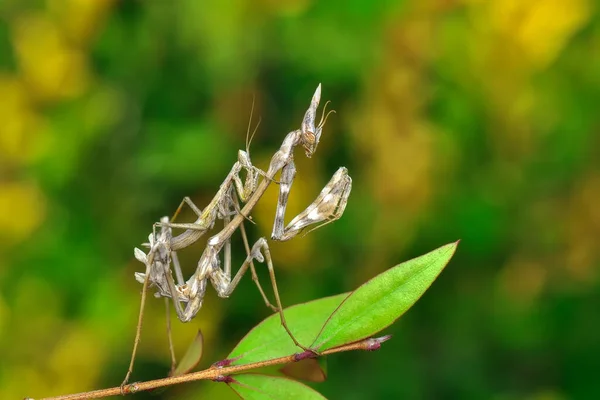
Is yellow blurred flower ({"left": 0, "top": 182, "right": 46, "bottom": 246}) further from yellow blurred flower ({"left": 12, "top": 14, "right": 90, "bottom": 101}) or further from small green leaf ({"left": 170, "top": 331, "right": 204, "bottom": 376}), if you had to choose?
small green leaf ({"left": 170, "top": 331, "right": 204, "bottom": 376})

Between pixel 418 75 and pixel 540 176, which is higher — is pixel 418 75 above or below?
above

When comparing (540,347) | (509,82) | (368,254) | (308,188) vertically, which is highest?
(509,82)

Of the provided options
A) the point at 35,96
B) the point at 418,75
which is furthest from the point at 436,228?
the point at 35,96

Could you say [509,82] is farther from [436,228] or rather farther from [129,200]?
[129,200]

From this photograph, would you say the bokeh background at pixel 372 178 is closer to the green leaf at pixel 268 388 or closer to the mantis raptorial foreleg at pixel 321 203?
the mantis raptorial foreleg at pixel 321 203

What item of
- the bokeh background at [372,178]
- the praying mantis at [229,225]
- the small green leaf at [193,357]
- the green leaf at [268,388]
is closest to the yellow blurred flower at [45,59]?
the bokeh background at [372,178]

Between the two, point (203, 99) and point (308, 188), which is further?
point (203, 99)

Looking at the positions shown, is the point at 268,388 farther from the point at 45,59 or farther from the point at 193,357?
the point at 45,59
